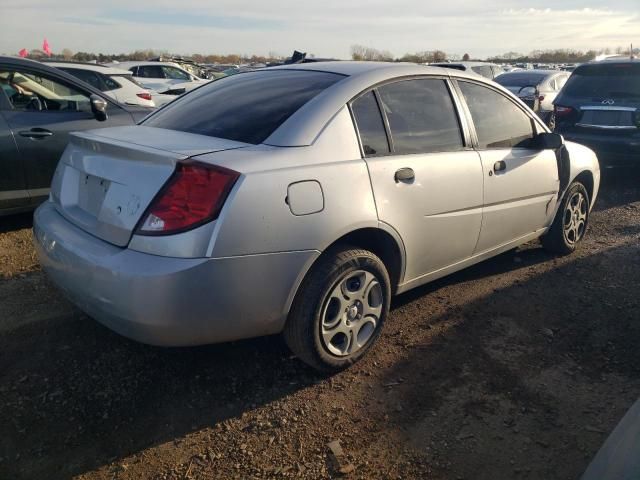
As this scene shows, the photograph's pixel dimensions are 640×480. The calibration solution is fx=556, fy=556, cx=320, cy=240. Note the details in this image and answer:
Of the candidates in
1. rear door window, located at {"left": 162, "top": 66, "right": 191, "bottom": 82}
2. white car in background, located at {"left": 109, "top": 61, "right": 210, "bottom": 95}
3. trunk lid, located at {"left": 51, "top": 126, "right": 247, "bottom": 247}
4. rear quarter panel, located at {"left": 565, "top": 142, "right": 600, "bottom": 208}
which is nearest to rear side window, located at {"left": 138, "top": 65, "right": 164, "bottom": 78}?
white car in background, located at {"left": 109, "top": 61, "right": 210, "bottom": 95}

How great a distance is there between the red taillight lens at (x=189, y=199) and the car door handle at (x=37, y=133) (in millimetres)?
3164

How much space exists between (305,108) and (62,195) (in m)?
1.41

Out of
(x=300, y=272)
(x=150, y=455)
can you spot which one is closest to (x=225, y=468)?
(x=150, y=455)

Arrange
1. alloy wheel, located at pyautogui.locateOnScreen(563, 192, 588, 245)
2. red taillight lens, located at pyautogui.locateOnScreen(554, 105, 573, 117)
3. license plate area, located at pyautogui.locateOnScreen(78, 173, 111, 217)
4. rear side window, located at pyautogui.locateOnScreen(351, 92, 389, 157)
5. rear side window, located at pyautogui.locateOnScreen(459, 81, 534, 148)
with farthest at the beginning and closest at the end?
red taillight lens, located at pyautogui.locateOnScreen(554, 105, 573, 117)
alloy wheel, located at pyautogui.locateOnScreen(563, 192, 588, 245)
rear side window, located at pyautogui.locateOnScreen(459, 81, 534, 148)
rear side window, located at pyautogui.locateOnScreen(351, 92, 389, 157)
license plate area, located at pyautogui.locateOnScreen(78, 173, 111, 217)

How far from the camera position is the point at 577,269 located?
15.0 ft

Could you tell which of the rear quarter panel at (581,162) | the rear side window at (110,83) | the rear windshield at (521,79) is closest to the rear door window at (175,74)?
the rear side window at (110,83)

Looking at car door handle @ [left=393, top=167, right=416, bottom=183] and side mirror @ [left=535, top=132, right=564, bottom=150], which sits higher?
side mirror @ [left=535, top=132, right=564, bottom=150]

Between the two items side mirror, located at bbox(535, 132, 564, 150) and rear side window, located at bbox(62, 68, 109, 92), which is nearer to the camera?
side mirror, located at bbox(535, 132, 564, 150)

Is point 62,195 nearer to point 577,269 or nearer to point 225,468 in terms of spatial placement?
point 225,468

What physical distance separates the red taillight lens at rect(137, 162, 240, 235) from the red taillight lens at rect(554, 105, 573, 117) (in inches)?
260

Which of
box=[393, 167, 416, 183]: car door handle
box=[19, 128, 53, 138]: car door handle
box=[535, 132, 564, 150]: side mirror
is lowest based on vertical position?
box=[19, 128, 53, 138]: car door handle

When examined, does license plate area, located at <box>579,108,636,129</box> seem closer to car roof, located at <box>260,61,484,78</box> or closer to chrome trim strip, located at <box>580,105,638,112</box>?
chrome trim strip, located at <box>580,105,638,112</box>

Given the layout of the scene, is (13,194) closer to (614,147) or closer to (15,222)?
(15,222)

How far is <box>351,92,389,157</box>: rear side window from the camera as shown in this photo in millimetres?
2996
